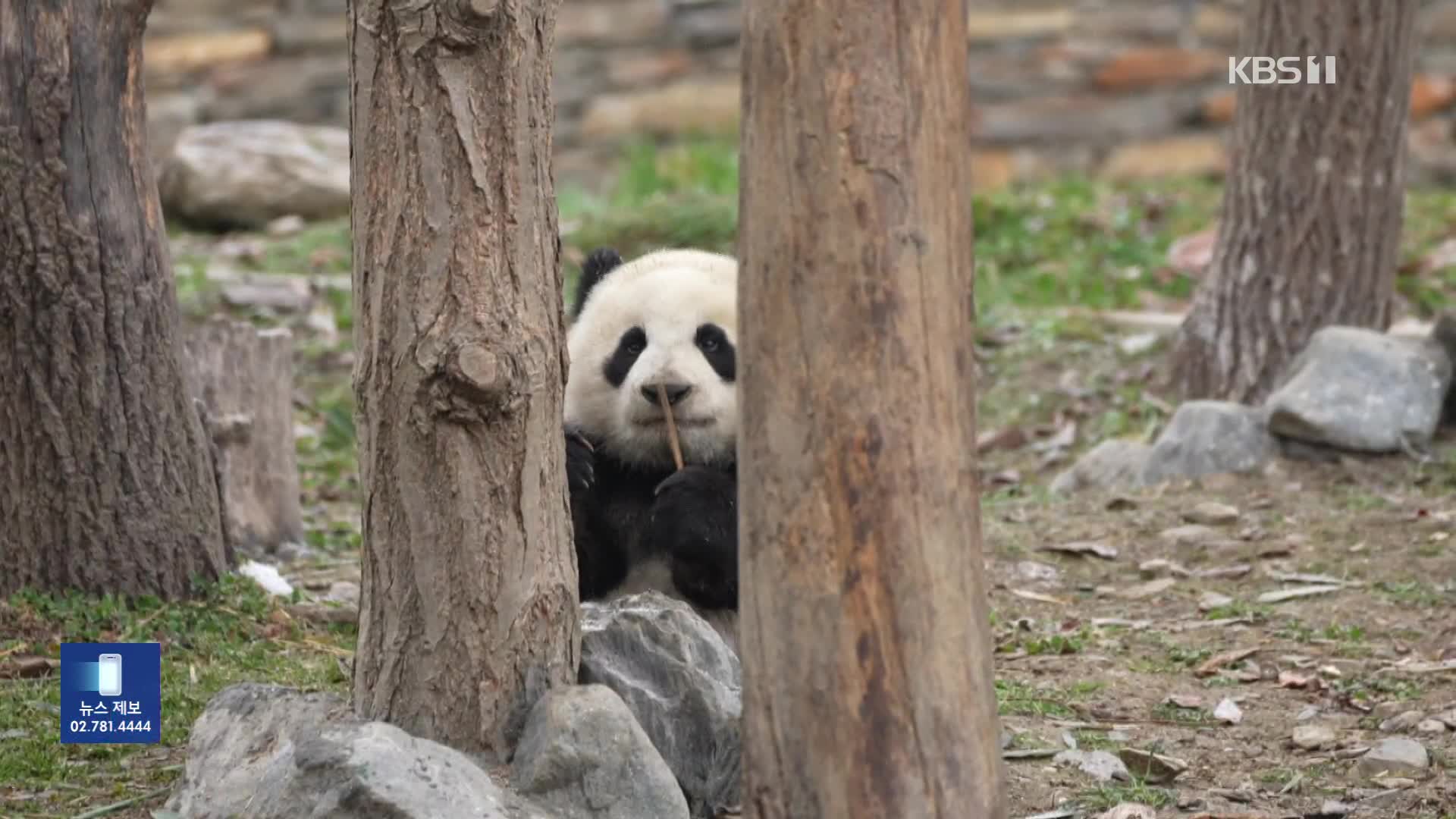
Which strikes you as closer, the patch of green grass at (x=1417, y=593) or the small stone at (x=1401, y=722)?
the small stone at (x=1401, y=722)

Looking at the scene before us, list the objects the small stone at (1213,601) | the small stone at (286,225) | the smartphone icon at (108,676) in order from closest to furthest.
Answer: the smartphone icon at (108,676)
the small stone at (1213,601)
the small stone at (286,225)

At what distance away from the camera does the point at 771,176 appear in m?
2.62

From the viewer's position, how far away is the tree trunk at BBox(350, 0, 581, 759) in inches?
118

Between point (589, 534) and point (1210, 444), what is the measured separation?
2883mm

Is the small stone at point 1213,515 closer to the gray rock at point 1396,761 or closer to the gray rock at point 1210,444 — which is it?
the gray rock at point 1210,444

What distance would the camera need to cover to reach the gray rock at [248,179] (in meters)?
9.44

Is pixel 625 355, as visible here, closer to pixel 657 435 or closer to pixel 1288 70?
pixel 657 435

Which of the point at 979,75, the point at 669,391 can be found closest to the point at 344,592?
the point at 669,391

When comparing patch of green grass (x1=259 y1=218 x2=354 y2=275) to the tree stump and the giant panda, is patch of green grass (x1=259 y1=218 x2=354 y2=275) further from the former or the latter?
the giant panda

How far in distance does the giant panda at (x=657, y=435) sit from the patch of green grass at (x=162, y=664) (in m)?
0.71

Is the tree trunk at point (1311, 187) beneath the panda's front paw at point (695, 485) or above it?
above

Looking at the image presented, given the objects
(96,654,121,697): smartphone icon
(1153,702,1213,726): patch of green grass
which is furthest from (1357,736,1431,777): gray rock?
(96,654,121,697): smartphone icon

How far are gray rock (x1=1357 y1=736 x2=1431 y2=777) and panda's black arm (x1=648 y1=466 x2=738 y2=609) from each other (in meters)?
1.37

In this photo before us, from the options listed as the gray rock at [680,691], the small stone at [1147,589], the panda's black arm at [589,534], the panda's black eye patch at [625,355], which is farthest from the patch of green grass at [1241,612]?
the gray rock at [680,691]
